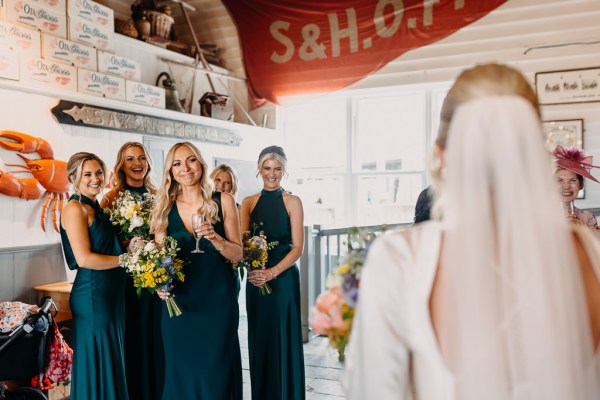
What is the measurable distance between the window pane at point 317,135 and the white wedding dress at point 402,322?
6.69 meters

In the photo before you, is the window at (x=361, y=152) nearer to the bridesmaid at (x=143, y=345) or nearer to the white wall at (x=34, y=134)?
the white wall at (x=34, y=134)

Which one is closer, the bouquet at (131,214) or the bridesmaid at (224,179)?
the bouquet at (131,214)

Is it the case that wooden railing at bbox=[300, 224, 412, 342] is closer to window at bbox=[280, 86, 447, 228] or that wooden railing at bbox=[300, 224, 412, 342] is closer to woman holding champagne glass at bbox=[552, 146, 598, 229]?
window at bbox=[280, 86, 447, 228]

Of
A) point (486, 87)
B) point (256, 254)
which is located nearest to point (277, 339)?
point (256, 254)

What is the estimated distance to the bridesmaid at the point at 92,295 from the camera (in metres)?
3.39

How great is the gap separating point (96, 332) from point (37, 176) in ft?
6.03

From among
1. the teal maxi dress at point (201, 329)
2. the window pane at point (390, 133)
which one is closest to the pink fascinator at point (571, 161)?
the teal maxi dress at point (201, 329)

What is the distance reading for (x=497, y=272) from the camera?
1205mm

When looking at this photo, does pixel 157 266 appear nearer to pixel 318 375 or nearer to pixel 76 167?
pixel 76 167

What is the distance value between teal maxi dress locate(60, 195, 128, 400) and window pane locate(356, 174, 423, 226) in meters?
4.67

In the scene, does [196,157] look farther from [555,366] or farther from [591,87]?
[591,87]

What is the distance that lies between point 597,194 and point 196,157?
4.68 m

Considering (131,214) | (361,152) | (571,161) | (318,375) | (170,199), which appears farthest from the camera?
(361,152)

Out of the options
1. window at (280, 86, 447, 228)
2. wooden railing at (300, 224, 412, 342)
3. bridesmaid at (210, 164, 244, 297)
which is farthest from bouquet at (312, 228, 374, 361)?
window at (280, 86, 447, 228)
